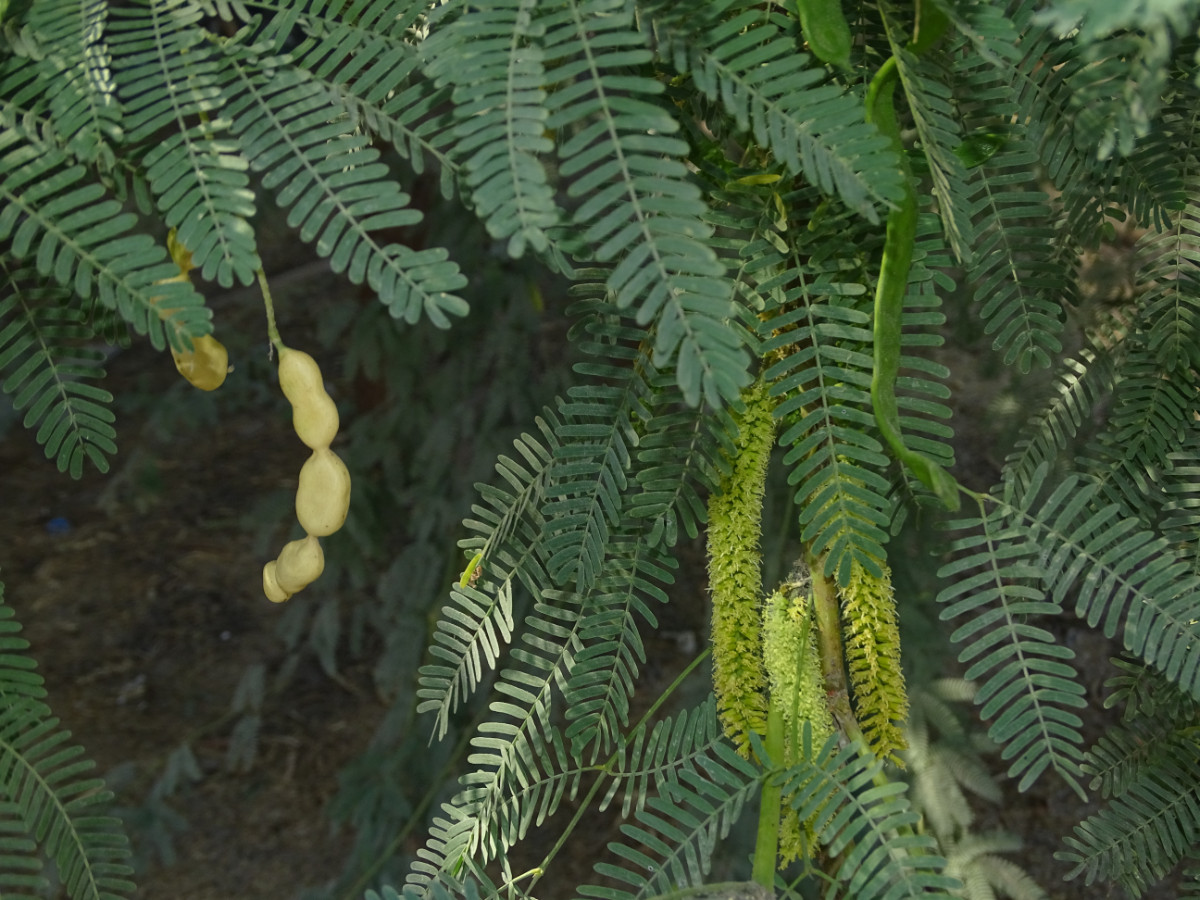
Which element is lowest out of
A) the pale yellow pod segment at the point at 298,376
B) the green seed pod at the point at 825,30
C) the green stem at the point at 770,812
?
the green stem at the point at 770,812

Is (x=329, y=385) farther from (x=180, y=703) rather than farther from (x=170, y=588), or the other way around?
(x=180, y=703)

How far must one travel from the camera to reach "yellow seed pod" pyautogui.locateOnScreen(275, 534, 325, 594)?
610mm

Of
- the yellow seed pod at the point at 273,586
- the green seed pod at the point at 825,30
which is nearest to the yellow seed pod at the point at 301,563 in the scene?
the yellow seed pod at the point at 273,586

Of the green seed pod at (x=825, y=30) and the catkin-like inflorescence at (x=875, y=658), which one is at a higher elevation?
the green seed pod at (x=825, y=30)

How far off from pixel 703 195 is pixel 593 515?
0.20m

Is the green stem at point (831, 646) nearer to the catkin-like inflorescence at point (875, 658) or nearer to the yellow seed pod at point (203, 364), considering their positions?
the catkin-like inflorescence at point (875, 658)

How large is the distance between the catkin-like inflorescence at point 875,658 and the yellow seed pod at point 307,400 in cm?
31

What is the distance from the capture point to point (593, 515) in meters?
0.60

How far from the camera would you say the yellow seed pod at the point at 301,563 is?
24.0 inches

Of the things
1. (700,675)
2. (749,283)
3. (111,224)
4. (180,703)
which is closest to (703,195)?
(749,283)

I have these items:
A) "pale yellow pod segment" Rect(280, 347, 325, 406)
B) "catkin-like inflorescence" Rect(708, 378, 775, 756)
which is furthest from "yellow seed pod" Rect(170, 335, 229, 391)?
"catkin-like inflorescence" Rect(708, 378, 775, 756)

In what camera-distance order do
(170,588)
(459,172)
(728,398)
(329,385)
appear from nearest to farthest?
(728,398)
(459,172)
(170,588)
(329,385)

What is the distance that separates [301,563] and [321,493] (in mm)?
49

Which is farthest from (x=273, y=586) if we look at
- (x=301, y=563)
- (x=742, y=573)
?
(x=742, y=573)
